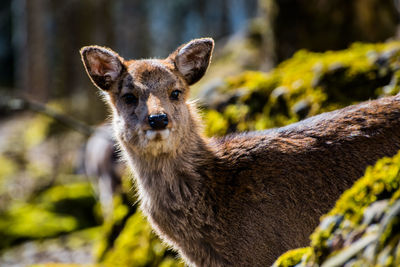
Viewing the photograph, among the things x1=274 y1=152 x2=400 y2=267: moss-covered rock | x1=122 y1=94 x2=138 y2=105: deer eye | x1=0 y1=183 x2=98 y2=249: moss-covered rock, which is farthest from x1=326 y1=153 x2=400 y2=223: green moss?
x1=0 y1=183 x2=98 y2=249: moss-covered rock

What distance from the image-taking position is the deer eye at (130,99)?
512cm

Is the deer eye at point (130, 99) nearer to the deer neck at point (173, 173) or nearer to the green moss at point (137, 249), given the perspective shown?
the deer neck at point (173, 173)

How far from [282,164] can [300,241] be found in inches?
26.9

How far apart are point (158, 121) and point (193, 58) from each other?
A: 1153 mm

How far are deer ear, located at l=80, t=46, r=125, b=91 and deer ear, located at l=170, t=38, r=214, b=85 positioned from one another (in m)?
0.61

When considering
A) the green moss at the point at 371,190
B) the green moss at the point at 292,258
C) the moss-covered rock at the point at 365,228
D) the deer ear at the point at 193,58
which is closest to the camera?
the moss-covered rock at the point at 365,228

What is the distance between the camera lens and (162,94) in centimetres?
505

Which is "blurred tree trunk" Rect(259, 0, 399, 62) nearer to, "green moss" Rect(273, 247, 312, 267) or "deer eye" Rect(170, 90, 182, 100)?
"deer eye" Rect(170, 90, 182, 100)

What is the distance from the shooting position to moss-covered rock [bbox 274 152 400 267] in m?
2.39

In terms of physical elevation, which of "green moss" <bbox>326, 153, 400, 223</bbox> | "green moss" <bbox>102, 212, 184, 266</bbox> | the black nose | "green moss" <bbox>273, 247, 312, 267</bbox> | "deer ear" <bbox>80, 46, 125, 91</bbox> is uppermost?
"deer ear" <bbox>80, 46, 125, 91</bbox>

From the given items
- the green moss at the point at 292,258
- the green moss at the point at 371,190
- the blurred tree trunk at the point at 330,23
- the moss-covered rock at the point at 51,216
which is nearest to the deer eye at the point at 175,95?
the green moss at the point at 292,258

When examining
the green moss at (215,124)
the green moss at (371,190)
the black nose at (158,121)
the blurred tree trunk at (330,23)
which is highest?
the blurred tree trunk at (330,23)

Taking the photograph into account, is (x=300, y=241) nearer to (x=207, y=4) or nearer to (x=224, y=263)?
(x=224, y=263)

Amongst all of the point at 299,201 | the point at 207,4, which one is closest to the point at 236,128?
the point at 299,201
